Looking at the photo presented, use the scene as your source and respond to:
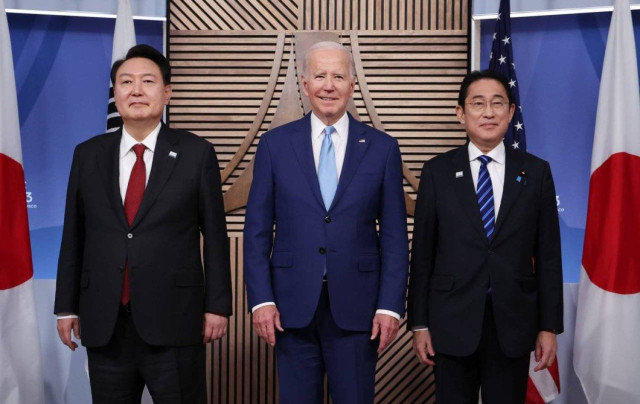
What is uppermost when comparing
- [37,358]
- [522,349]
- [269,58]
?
[269,58]

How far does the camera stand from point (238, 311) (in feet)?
14.0

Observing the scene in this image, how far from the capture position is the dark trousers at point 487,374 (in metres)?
2.54

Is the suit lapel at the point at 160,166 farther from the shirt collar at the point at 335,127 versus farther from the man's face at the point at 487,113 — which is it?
the man's face at the point at 487,113

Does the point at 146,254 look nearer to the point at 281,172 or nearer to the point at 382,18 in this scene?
the point at 281,172

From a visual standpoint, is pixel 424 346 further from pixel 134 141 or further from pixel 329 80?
pixel 134 141

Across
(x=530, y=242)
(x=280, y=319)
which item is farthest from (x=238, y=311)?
(x=530, y=242)

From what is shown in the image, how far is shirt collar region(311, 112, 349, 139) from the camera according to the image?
8.52 feet

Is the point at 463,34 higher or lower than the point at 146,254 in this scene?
higher

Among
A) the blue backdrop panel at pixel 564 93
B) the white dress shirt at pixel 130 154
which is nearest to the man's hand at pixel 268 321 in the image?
the white dress shirt at pixel 130 154

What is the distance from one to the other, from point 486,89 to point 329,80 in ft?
1.98

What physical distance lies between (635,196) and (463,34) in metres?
1.30

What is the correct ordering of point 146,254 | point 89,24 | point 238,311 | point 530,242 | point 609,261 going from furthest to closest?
point 89,24, point 238,311, point 609,261, point 530,242, point 146,254

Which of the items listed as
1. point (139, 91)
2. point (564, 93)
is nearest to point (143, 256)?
point (139, 91)

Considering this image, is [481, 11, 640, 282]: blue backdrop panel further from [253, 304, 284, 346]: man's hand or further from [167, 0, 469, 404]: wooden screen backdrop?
[253, 304, 284, 346]: man's hand
